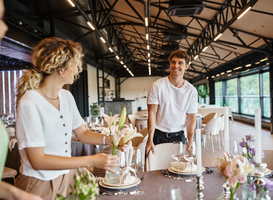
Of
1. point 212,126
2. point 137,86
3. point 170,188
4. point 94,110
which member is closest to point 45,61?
point 170,188

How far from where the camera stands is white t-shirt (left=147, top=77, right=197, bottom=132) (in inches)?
112

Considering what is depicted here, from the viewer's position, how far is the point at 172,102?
2.84m

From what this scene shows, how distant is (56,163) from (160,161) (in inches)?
53.2

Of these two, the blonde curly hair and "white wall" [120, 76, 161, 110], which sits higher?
"white wall" [120, 76, 161, 110]

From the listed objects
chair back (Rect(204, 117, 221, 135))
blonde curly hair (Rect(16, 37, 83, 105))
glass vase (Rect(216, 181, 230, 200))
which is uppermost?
Answer: blonde curly hair (Rect(16, 37, 83, 105))

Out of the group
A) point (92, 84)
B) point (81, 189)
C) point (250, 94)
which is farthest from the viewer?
point (92, 84)

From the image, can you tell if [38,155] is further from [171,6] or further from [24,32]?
[24,32]

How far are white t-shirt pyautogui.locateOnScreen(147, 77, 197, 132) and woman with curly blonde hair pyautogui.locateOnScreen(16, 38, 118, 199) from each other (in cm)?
149

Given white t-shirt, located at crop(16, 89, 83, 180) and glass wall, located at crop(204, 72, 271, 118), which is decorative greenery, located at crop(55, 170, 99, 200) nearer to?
white t-shirt, located at crop(16, 89, 83, 180)

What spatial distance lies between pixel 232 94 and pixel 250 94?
2803 mm

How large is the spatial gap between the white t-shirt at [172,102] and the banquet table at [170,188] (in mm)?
1107

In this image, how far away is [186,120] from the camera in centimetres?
296

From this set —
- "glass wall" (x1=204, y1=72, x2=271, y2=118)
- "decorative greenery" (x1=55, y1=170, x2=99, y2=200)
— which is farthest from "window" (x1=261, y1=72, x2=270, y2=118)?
"decorative greenery" (x1=55, y1=170, x2=99, y2=200)

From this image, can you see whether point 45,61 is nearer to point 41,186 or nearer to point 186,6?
point 41,186
